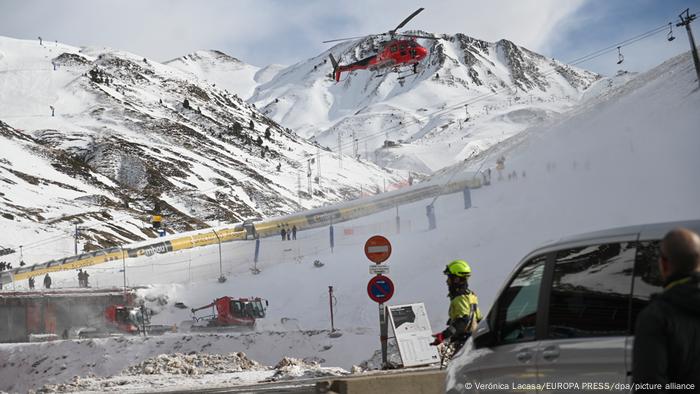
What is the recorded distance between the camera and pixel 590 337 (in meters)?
4.27

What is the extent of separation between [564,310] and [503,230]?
3137 cm

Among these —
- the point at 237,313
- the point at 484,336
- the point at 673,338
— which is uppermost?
the point at 673,338

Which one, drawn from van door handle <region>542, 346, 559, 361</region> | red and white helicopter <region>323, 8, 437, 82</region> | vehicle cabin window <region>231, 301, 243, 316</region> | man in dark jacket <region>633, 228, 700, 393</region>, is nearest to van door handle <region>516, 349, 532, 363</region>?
van door handle <region>542, 346, 559, 361</region>

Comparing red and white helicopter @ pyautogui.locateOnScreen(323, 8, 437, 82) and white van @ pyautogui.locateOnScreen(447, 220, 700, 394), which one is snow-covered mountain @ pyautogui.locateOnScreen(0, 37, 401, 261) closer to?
red and white helicopter @ pyautogui.locateOnScreen(323, 8, 437, 82)

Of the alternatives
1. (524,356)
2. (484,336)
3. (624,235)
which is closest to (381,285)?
(484,336)

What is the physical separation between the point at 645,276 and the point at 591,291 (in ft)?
1.39

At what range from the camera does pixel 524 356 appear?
191 inches

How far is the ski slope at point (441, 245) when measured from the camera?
993 inches

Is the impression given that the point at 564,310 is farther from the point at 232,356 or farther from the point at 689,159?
the point at 689,159

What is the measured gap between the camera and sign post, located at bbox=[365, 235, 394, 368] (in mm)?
14031

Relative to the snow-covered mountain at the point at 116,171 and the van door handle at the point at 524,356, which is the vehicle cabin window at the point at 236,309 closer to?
the van door handle at the point at 524,356

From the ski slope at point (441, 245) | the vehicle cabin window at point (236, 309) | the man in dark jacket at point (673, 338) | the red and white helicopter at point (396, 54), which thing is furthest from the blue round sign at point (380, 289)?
the red and white helicopter at point (396, 54)

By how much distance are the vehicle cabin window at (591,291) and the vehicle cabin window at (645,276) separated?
4cm

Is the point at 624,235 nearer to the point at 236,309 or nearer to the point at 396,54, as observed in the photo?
the point at 236,309
